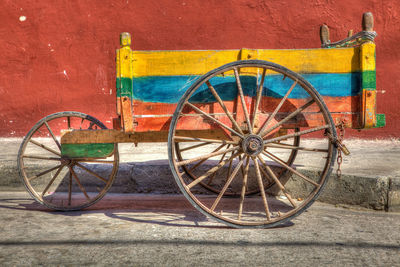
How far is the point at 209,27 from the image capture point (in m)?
5.57

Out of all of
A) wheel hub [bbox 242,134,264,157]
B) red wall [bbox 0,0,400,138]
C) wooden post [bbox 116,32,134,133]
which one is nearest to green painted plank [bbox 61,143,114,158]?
wooden post [bbox 116,32,134,133]

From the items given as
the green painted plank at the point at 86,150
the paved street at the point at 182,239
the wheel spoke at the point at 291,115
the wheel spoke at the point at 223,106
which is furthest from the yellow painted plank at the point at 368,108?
the green painted plank at the point at 86,150

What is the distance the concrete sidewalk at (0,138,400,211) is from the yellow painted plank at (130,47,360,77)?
40.1 inches

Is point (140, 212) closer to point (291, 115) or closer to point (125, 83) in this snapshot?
point (125, 83)

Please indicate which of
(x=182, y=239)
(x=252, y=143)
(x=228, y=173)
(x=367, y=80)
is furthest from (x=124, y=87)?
(x=367, y=80)

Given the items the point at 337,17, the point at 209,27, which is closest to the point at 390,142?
the point at 337,17

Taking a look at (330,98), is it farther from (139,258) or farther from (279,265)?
(139,258)

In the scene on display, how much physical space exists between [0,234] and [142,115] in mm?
1137

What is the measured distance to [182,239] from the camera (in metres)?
2.38

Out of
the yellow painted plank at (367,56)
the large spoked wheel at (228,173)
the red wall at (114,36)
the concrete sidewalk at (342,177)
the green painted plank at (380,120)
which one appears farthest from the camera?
the red wall at (114,36)

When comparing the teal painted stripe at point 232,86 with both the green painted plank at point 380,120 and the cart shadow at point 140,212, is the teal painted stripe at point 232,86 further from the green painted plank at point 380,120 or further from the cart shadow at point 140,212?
the cart shadow at point 140,212

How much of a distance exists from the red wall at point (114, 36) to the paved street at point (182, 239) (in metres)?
2.81

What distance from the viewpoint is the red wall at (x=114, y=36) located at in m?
5.48

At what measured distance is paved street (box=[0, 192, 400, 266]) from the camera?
Answer: 2076 mm
